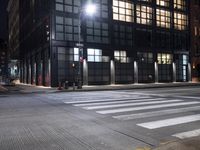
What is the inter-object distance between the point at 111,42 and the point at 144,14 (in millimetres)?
10194

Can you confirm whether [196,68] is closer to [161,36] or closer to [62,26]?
[161,36]

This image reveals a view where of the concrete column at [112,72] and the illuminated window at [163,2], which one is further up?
the illuminated window at [163,2]

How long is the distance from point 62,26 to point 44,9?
6438mm

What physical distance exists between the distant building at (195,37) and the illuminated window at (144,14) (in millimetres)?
11927

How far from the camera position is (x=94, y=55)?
41.6 metres

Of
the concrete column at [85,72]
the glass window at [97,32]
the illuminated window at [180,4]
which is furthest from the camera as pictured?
the illuminated window at [180,4]

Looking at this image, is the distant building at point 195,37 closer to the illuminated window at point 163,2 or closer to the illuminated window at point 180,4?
the illuminated window at point 180,4

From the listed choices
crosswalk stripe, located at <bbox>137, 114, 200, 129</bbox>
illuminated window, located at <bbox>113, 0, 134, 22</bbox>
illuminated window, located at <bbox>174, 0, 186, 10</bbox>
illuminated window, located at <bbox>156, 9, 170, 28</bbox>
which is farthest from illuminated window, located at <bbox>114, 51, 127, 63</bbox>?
crosswalk stripe, located at <bbox>137, 114, 200, 129</bbox>

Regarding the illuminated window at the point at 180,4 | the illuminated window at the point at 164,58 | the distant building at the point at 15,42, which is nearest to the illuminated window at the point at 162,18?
the illuminated window at the point at 180,4

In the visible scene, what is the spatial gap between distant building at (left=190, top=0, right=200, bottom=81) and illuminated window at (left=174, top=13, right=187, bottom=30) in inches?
80.1

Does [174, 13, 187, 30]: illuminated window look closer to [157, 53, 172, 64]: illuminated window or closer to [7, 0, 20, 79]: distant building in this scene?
[157, 53, 172, 64]: illuminated window

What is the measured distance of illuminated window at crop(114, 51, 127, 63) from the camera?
145ft

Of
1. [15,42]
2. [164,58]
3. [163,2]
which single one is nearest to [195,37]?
[164,58]

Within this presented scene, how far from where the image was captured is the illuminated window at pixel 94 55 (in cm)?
4108
